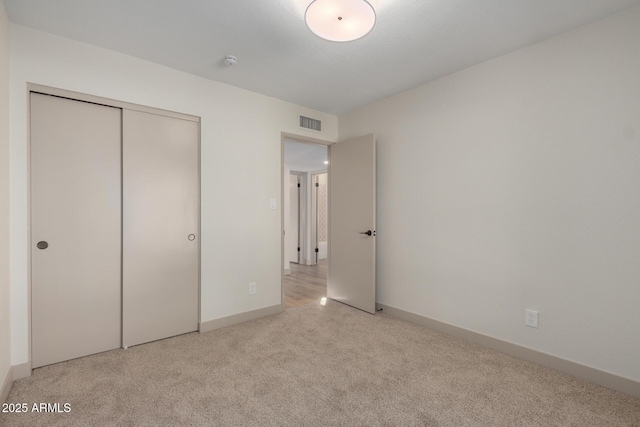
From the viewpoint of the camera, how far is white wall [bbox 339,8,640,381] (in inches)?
76.1

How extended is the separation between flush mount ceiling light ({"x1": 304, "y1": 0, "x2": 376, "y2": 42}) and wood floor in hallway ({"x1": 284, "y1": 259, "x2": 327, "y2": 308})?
9.77 ft

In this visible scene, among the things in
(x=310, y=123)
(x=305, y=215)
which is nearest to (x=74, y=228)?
(x=310, y=123)

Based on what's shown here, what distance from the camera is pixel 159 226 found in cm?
267

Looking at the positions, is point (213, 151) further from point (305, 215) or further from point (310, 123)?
point (305, 215)

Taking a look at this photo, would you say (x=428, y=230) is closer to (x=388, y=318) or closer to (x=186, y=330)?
(x=388, y=318)

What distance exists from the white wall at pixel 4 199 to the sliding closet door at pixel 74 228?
178 mm

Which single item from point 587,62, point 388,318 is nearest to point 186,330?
point 388,318

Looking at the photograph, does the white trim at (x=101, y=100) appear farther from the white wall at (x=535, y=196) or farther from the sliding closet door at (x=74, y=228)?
the white wall at (x=535, y=196)

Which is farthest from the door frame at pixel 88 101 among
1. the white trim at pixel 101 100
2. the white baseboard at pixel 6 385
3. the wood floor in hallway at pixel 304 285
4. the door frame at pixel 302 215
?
the door frame at pixel 302 215

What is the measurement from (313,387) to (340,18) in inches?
89.3

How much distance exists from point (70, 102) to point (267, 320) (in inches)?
→ 102

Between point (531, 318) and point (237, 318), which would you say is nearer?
point (531, 318)

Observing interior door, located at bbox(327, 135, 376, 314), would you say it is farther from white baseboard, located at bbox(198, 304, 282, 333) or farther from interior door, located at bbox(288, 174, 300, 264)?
interior door, located at bbox(288, 174, 300, 264)

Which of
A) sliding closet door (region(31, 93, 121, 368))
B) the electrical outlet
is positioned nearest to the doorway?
sliding closet door (region(31, 93, 121, 368))
